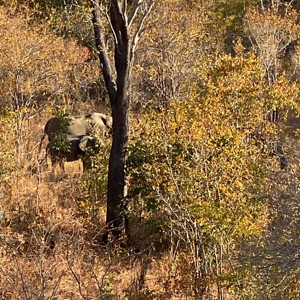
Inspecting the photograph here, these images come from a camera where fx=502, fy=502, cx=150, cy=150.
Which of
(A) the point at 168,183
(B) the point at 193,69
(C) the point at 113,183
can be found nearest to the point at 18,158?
(C) the point at 113,183

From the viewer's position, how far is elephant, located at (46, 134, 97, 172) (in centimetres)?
1190

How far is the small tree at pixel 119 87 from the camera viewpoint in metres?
7.03

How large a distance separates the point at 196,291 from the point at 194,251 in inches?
18.5

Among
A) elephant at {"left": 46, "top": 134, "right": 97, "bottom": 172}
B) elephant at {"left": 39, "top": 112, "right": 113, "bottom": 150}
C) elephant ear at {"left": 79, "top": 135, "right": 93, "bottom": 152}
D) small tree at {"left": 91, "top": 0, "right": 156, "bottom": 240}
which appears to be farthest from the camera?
elephant at {"left": 39, "top": 112, "right": 113, "bottom": 150}

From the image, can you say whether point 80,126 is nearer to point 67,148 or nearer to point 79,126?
point 79,126

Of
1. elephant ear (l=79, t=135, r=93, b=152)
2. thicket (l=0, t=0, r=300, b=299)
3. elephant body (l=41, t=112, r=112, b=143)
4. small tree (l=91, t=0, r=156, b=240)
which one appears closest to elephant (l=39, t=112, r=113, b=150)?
elephant body (l=41, t=112, r=112, b=143)

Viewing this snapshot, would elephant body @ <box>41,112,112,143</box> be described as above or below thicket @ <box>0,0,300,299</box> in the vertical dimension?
above

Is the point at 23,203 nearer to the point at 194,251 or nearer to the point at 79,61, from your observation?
the point at 194,251

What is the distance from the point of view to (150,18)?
14477mm

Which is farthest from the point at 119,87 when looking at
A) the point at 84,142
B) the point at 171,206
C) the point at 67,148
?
the point at 84,142

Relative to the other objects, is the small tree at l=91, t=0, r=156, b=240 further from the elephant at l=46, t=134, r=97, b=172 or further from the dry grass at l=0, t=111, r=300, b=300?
the elephant at l=46, t=134, r=97, b=172

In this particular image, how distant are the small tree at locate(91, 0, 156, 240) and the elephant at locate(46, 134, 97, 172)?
396cm

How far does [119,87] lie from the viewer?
7379 millimetres

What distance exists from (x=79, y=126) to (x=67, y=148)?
1433mm
